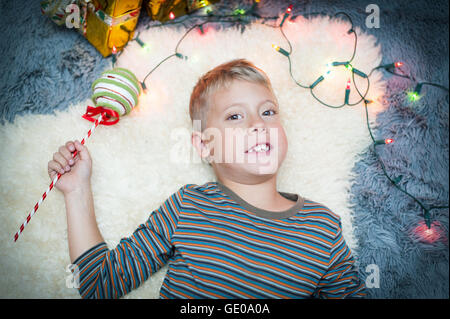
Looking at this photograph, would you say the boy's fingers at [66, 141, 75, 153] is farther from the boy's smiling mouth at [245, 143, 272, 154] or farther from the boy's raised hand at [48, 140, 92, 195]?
the boy's smiling mouth at [245, 143, 272, 154]

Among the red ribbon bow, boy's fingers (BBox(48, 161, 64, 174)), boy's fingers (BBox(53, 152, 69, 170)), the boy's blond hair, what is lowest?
boy's fingers (BBox(48, 161, 64, 174))

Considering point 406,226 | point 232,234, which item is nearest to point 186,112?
point 232,234

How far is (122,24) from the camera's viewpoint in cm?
110

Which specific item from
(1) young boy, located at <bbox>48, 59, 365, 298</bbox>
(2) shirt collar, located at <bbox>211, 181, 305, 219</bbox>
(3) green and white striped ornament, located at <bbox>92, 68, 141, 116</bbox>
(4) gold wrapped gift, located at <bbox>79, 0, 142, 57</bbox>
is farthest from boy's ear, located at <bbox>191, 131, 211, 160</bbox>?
(4) gold wrapped gift, located at <bbox>79, 0, 142, 57</bbox>

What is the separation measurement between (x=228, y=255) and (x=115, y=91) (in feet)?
2.00

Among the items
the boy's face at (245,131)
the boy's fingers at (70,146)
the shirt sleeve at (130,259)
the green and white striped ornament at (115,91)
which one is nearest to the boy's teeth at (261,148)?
the boy's face at (245,131)

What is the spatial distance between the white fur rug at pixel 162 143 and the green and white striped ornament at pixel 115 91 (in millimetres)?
108

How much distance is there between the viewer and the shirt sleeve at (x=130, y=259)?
2.83ft

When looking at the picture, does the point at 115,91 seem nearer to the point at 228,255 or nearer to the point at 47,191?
the point at 47,191

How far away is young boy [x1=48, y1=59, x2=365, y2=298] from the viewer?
0.86 metres

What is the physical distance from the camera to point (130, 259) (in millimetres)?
889

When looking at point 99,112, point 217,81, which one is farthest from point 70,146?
point 217,81

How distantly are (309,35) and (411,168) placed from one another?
0.62 m
